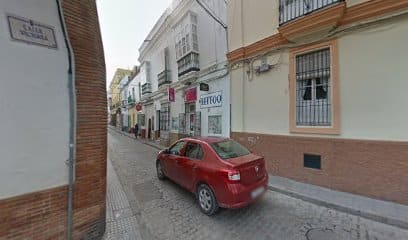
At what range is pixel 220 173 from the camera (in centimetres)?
421

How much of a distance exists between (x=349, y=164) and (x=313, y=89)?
2.33 m

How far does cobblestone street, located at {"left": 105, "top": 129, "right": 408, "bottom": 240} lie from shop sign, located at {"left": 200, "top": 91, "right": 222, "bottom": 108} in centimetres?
505

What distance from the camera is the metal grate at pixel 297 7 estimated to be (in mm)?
5655

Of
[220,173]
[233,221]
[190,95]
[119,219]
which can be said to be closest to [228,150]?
[220,173]

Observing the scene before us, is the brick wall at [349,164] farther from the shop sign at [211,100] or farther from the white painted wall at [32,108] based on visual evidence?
the white painted wall at [32,108]

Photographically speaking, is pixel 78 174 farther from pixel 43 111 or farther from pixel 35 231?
pixel 43 111

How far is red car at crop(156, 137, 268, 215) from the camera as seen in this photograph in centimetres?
411

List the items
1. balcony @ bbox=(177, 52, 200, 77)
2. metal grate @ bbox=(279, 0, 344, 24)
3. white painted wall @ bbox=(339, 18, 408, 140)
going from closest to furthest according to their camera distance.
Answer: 1. white painted wall @ bbox=(339, 18, 408, 140)
2. metal grate @ bbox=(279, 0, 344, 24)
3. balcony @ bbox=(177, 52, 200, 77)

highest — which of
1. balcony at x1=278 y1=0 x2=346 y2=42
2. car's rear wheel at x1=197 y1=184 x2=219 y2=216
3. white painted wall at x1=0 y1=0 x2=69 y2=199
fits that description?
balcony at x1=278 y1=0 x2=346 y2=42

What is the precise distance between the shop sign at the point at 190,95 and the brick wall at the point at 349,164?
5.73 meters

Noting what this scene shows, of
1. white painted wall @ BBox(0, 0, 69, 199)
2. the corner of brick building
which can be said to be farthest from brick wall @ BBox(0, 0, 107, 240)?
white painted wall @ BBox(0, 0, 69, 199)

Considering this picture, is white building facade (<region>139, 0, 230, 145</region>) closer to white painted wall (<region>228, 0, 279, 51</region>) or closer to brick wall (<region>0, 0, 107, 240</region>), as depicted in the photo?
white painted wall (<region>228, 0, 279, 51</region>)

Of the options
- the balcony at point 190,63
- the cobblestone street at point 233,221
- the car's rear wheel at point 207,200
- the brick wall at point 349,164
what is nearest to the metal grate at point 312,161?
the brick wall at point 349,164

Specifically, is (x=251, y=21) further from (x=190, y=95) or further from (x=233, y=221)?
(x=233, y=221)
